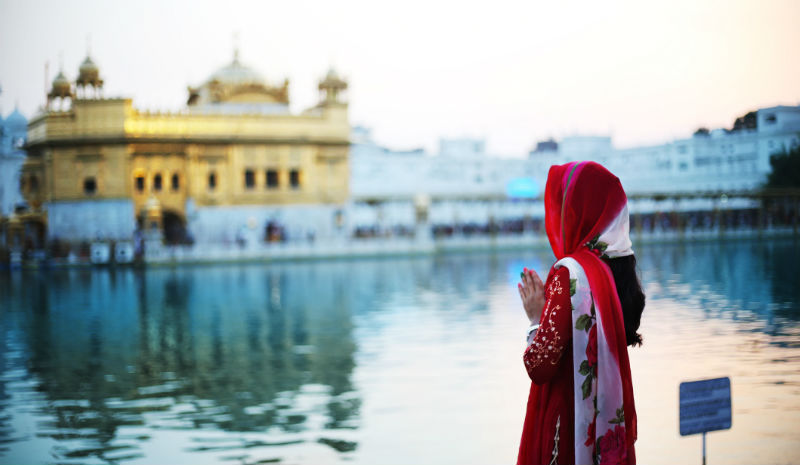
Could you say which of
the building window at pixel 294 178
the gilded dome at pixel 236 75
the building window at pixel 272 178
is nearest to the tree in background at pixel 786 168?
the building window at pixel 294 178

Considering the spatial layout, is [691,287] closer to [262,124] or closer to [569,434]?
[569,434]

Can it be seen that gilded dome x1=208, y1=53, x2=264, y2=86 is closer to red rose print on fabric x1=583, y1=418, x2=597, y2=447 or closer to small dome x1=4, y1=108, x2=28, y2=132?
→ small dome x1=4, y1=108, x2=28, y2=132

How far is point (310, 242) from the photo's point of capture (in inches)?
1296

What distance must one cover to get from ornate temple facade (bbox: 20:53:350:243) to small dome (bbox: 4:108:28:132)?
345 inches

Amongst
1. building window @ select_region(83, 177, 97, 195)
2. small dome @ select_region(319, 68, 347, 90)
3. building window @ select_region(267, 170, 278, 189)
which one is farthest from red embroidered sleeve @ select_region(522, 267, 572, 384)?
small dome @ select_region(319, 68, 347, 90)

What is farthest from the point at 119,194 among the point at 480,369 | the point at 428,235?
the point at 480,369

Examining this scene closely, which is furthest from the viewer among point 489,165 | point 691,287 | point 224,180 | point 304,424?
point 489,165

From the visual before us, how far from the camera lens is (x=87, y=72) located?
34594 mm

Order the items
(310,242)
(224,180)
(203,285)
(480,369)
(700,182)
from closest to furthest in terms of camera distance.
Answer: (480,369) < (203,285) < (700,182) < (310,242) < (224,180)

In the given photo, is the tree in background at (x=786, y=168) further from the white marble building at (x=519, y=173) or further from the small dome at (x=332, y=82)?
the small dome at (x=332, y=82)

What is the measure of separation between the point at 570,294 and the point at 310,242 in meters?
30.6

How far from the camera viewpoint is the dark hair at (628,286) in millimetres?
2664

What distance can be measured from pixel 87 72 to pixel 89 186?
15.2 feet

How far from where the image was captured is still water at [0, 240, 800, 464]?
5.40 metres
